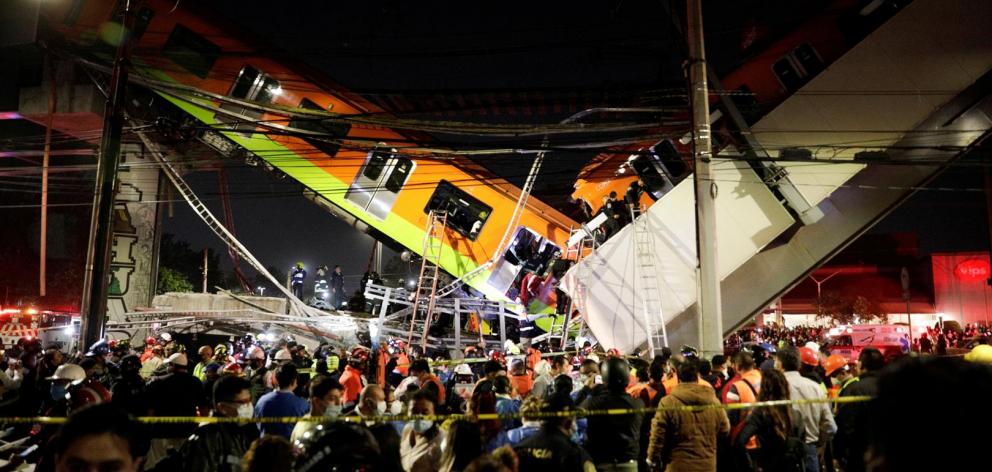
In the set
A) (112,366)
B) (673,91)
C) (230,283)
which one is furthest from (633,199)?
(230,283)

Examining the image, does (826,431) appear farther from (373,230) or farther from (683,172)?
(373,230)

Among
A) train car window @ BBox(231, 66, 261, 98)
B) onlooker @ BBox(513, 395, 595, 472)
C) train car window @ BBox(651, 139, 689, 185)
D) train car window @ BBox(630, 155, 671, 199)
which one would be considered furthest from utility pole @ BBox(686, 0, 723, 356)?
train car window @ BBox(231, 66, 261, 98)

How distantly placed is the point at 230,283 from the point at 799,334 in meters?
55.8

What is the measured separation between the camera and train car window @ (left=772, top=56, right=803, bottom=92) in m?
19.0

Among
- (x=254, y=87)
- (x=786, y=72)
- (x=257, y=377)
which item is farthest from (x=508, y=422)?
(x=254, y=87)

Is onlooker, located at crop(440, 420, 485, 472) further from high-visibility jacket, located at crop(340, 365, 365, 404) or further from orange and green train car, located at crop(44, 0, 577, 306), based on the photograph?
orange and green train car, located at crop(44, 0, 577, 306)

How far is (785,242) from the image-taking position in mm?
18000

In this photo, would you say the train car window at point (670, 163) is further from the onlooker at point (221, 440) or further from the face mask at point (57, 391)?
the onlooker at point (221, 440)

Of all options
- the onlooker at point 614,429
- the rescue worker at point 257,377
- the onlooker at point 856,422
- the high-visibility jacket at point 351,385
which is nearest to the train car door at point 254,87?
the rescue worker at point 257,377

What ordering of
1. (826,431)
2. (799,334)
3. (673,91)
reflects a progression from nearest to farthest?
(826,431) → (673,91) → (799,334)

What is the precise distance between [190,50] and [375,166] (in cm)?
713

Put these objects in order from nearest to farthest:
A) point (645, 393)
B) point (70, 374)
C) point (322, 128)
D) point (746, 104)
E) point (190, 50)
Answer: point (70, 374) → point (645, 393) → point (746, 104) → point (190, 50) → point (322, 128)

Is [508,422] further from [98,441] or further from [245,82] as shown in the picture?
[245,82]

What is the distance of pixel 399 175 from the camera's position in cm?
2195
